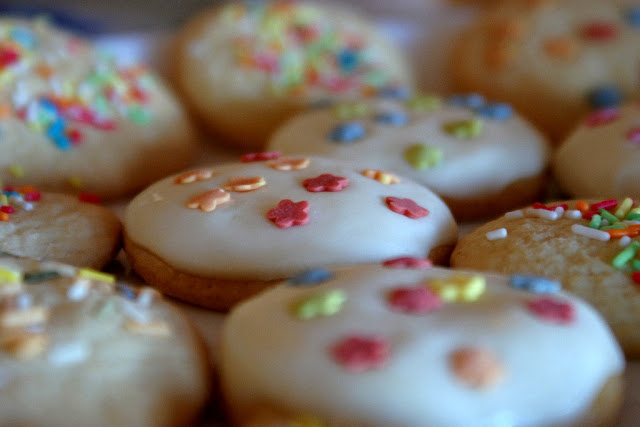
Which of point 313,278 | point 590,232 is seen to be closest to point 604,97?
point 590,232

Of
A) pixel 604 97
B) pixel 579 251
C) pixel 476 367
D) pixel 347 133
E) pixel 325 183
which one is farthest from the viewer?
pixel 604 97

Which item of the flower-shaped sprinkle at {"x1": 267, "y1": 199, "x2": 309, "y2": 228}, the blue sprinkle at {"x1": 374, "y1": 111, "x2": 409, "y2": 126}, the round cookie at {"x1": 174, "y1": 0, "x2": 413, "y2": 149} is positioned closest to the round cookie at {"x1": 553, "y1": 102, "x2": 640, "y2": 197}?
the blue sprinkle at {"x1": 374, "y1": 111, "x2": 409, "y2": 126}

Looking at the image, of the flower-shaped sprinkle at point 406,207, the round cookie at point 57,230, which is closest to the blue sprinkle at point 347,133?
the flower-shaped sprinkle at point 406,207

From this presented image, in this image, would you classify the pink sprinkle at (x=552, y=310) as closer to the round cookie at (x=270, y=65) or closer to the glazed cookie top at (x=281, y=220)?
the glazed cookie top at (x=281, y=220)

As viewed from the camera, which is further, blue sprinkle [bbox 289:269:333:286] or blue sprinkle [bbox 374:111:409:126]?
blue sprinkle [bbox 374:111:409:126]

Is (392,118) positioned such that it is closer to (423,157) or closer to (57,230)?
(423,157)

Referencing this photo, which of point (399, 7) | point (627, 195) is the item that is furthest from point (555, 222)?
point (399, 7)

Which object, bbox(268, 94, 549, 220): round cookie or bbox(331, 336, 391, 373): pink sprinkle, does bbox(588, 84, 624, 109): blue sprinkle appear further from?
bbox(331, 336, 391, 373): pink sprinkle
